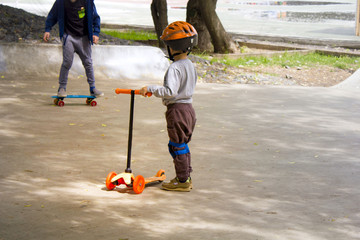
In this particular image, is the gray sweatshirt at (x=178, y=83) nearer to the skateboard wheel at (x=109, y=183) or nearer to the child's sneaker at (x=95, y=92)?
the skateboard wheel at (x=109, y=183)

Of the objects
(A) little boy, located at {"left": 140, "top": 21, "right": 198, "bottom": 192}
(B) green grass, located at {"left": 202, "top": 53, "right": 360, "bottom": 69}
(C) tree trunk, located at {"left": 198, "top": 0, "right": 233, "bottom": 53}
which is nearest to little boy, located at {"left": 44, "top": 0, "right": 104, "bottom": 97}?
(A) little boy, located at {"left": 140, "top": 21, "right": 198, "bottom": 192}

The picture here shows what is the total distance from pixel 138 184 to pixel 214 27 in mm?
9978

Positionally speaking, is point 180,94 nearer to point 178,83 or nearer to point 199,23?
point 178,83

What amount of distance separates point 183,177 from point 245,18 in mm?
22475

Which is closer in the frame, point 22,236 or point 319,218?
point 22,236

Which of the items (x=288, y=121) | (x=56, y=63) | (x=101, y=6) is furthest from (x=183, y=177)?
(x=101, y=6)

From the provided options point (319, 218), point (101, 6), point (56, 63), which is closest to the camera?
point (319, 218)

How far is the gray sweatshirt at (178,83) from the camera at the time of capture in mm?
4770

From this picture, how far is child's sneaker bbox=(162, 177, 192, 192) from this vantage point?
504 centimetres

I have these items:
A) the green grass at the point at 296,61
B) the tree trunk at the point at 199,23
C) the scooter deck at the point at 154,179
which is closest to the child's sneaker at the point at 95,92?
the scooter deck at the point at 154,179

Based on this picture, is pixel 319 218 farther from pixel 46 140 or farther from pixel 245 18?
pixel 245 18

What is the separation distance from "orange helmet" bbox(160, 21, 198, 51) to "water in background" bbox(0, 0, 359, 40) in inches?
593

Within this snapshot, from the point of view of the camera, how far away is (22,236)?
3.80 metres

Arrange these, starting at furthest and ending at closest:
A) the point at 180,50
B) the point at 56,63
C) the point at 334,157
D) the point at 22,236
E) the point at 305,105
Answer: the point at 56,63 → the point at 305,105 → the point at 334,157 → the point at 180,50 → the point at 22,236
